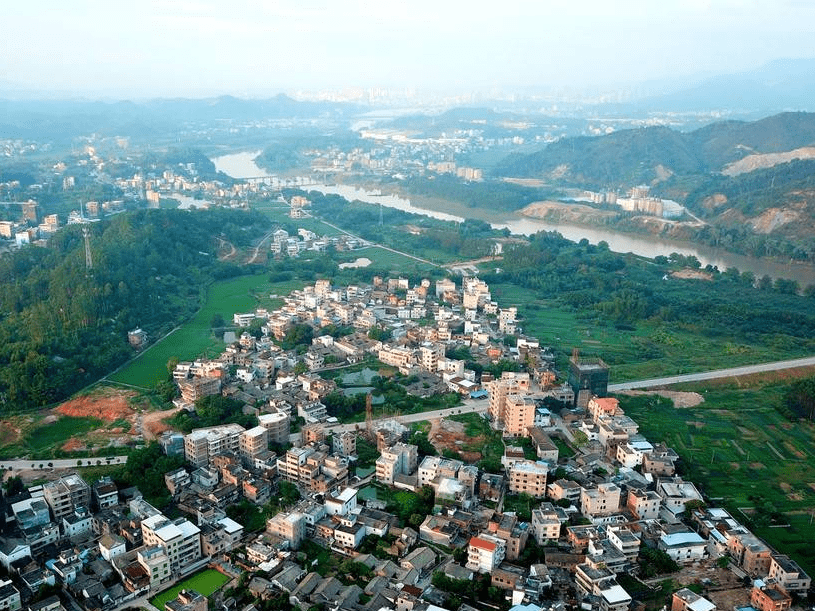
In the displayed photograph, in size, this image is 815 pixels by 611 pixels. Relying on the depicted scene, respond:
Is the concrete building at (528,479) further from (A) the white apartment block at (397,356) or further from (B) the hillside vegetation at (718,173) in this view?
(B) the hillside vegetation at (718,173)

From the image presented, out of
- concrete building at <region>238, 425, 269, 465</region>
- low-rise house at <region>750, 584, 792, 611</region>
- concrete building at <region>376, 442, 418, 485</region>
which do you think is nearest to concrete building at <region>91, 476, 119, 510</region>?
concrete building at <region>238, 425, 269, 465</region>

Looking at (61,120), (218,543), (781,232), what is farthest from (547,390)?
(61,120)

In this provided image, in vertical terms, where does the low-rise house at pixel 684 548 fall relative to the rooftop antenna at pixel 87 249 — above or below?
below

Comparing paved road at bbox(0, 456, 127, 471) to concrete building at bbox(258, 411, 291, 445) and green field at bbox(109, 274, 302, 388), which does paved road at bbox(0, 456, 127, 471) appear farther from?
green field at bbox(109, 274, 302, 388)

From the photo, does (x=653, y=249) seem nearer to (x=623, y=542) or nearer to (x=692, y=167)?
(x=692, y=167)

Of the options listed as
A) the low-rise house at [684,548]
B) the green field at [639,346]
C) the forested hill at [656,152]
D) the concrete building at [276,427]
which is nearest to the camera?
the low-rise house at [684,548]

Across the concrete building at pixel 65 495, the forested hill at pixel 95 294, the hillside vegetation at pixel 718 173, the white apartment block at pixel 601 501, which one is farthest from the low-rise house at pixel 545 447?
the hillside vegetation at pixel 718 173

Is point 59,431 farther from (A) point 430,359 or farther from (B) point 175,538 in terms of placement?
(A) point 430,359
